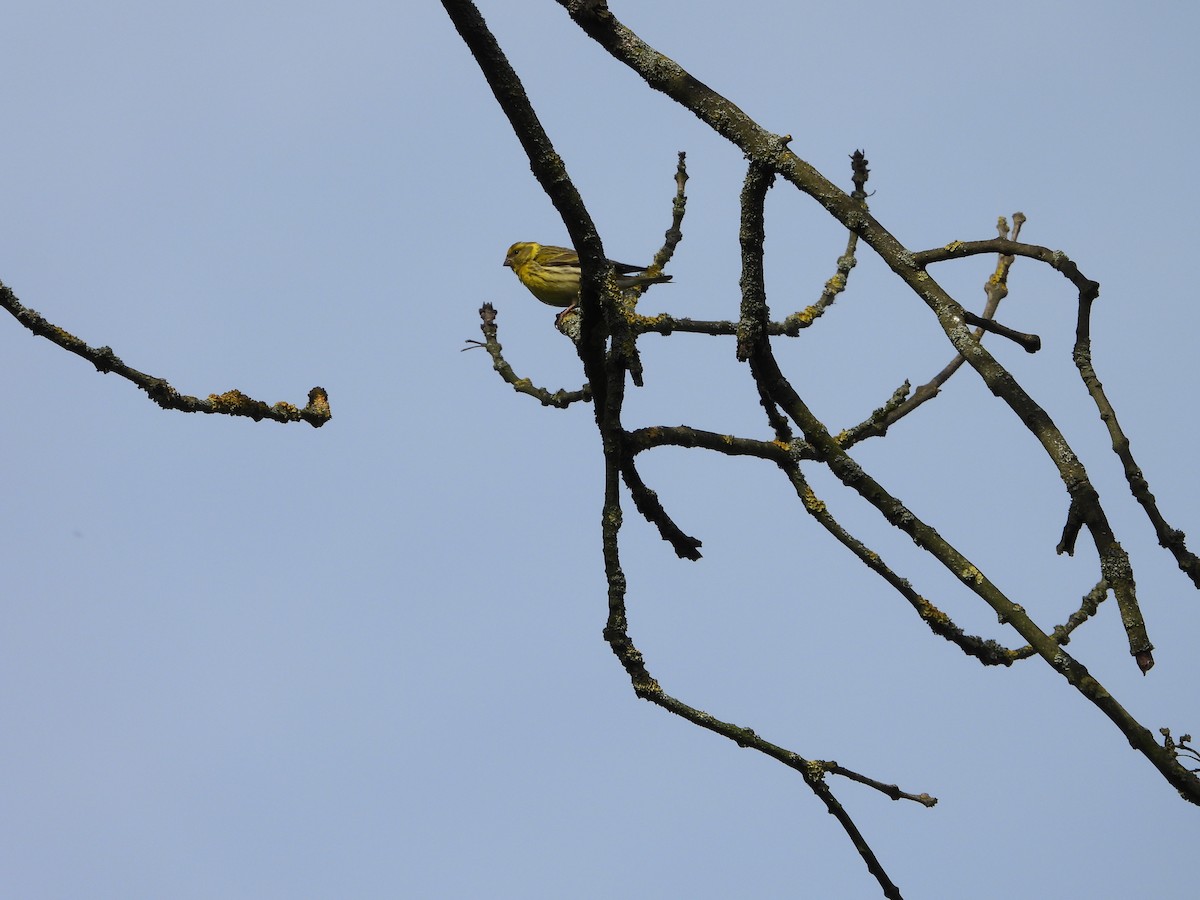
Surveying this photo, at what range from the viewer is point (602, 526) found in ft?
11.3

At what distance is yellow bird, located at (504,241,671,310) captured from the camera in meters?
9.77

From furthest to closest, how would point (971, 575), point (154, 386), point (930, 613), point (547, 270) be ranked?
1. point (547, 270)
2. point (930, 613)
3. point (154, 386)
4. point (971, 575)

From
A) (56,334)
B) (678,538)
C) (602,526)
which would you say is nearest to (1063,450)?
(602,526)

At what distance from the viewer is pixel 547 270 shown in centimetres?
991

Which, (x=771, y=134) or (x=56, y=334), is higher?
(x=771, y=134)

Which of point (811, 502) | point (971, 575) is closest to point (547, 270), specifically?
point (811, 502)

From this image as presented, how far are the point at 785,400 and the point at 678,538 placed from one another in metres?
0.87

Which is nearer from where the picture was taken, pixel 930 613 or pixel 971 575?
pixel 971 575

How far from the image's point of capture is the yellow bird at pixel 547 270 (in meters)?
9.77

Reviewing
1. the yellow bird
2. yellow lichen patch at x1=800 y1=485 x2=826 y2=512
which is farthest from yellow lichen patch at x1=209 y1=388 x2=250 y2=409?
the yellow bird

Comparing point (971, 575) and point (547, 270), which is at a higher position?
point (547, 270)

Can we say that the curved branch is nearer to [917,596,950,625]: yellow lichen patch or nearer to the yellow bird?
[917,596,950,625]: yellow lichen patch

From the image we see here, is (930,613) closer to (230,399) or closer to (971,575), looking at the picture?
(971,575)

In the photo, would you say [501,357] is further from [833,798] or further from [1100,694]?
[1100,694]
